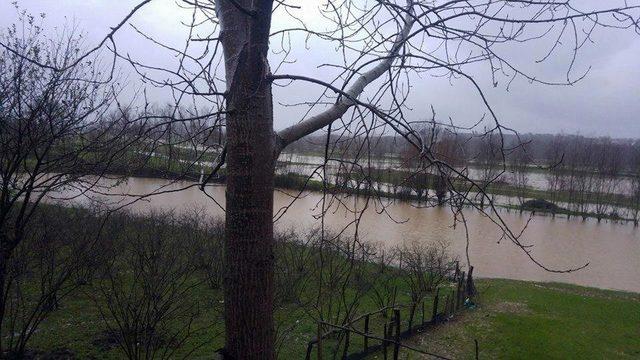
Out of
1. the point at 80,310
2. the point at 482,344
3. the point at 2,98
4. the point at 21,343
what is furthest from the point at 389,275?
the point at 2,98

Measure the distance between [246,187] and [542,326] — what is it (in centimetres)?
1437

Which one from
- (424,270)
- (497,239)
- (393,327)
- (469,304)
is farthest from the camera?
(497,239)

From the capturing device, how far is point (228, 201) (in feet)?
5.32

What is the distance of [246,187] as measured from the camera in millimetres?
1596

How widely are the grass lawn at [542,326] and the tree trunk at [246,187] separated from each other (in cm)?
974

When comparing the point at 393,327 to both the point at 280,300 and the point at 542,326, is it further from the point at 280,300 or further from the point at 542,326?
the point at 542,326

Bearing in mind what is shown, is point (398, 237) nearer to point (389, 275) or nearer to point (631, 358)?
point (389, 275)

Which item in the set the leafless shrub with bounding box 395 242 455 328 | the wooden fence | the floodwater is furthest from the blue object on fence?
the floodwater

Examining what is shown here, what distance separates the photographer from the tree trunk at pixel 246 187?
1580mm

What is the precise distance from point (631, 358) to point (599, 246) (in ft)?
47.4

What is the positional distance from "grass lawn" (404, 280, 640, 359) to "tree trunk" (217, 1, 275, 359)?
32.0 feet

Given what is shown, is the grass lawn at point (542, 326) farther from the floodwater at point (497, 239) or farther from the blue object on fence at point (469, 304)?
the floodwater at point (497, 239)

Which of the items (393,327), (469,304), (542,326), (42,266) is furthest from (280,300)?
(542,326)

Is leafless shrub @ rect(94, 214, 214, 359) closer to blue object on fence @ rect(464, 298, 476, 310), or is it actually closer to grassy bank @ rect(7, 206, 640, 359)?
grassy bank @ rect(7, 206, 640, 359)
